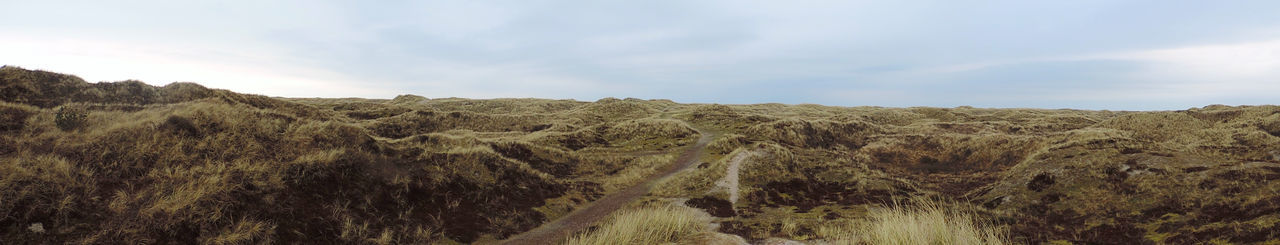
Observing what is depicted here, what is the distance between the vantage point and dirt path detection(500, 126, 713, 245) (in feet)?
38.6

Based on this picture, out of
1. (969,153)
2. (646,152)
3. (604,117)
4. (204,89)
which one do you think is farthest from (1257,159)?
(604,117)

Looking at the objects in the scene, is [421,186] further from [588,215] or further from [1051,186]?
[1051,186]

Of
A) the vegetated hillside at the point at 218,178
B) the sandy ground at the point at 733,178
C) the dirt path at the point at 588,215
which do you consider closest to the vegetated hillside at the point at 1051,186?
the sandy ground at the point at 733,178

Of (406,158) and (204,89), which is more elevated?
(204,89)

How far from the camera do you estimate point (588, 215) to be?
49.7ft

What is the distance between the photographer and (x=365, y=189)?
1195 centimetres

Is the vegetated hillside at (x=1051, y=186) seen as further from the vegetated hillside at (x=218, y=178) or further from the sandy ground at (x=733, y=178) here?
the vegetated hillside at (x=218, y=178)

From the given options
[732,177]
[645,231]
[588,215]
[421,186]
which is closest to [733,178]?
[732,177]

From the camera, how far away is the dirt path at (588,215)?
11.8 m

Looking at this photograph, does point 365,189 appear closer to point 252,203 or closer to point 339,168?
point 339,168

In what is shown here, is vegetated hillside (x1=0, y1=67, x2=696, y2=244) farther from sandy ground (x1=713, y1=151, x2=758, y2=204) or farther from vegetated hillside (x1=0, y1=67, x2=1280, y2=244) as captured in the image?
sandy ground (x1=713, y1=151, x2=758, y2=204)

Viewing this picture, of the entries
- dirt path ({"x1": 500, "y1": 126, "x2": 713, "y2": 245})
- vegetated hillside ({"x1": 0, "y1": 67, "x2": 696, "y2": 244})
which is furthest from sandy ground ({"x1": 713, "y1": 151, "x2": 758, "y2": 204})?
vegetated hillside ({"x1": 0, "y1": 67, "x2": 696, "y2": 244})

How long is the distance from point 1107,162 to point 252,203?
25.8m

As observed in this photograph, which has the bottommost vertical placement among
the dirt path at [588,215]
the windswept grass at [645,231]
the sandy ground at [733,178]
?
the dirt path at [588,215]
